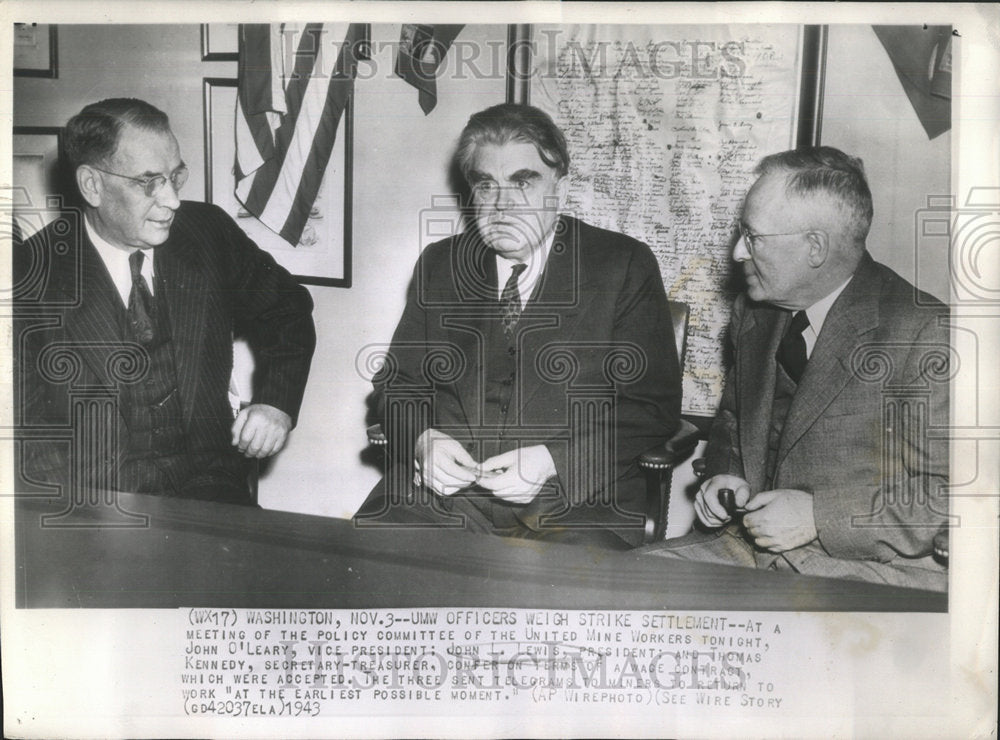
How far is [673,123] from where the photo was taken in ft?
8.07

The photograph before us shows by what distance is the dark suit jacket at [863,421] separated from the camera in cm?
240

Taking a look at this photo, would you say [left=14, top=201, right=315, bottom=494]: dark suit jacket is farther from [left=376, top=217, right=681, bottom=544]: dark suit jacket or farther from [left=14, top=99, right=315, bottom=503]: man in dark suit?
[left=376, top=217, right=681, bottom=544]: dark suit jacket

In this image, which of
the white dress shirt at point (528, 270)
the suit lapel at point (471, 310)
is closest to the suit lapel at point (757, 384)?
the white dress shirt at point (528, 270)

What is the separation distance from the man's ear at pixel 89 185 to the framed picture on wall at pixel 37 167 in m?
0.06

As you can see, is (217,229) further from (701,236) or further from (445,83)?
(701,236)

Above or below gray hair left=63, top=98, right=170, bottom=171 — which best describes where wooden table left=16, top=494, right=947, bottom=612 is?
below

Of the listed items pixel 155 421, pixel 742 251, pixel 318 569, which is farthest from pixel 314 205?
pixel 742 251

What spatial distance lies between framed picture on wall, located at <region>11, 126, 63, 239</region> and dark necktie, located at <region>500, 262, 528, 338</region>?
47.3 inches

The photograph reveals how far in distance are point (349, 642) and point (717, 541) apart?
1007mm

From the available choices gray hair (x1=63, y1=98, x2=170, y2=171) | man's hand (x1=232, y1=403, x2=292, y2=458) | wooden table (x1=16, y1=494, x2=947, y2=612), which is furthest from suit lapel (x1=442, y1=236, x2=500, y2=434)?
gray hair (x1=63, y1=98, x2=170, y2=171)

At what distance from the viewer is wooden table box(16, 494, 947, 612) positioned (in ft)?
8.06

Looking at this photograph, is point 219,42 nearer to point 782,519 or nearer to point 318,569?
point 318,569

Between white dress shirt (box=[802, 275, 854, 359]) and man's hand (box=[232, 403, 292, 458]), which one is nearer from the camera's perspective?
white dress shirt (box=[802, 275, 854, 359])

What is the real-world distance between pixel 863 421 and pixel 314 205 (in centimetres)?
154
